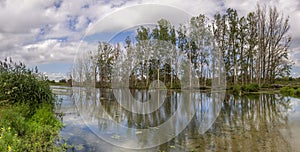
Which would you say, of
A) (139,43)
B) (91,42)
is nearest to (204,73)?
(139,43)

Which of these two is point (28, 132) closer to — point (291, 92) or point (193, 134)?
point (193, 134)

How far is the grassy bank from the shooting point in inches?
195

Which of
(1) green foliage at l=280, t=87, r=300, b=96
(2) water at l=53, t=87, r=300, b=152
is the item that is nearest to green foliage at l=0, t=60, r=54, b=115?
(2) water at l=53, t=87, r=300, b=152

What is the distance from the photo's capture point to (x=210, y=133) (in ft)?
21.4

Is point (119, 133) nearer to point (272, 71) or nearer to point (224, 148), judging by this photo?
point (224, 148)

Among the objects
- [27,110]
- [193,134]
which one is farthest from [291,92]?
[27,110]

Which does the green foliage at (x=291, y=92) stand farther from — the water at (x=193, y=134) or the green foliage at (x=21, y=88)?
the green foliage at (x=21, y=88)

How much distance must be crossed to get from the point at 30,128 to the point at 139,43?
5.35 m

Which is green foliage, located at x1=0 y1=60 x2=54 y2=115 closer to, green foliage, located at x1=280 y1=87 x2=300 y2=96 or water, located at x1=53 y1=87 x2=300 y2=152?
water, located at x1=53 y1=87 x2=300 y2=152

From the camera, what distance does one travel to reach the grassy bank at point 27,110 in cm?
496

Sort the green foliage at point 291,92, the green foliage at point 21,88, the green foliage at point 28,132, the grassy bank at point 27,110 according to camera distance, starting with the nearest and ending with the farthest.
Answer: the green foliage at point 28,132 → the grassy bank at point 27,110 → the green foliage at point 21,88 → the green foliage at point 291,92

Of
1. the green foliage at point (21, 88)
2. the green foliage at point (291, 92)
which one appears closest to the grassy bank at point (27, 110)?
the green foliage at point (21, 88)

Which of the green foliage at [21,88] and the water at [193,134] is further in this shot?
the green foliage at [21,88]

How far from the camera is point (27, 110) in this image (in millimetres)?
6805
